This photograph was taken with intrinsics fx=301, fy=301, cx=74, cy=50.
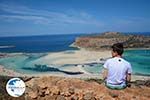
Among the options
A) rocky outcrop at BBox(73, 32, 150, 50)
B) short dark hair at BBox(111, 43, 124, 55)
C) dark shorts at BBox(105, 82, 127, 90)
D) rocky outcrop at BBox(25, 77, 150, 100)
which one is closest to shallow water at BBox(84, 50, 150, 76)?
rocky outcrop at BBox(73, 32, 150, 50)

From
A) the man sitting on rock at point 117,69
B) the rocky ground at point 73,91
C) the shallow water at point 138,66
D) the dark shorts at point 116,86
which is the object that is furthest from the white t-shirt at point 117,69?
the shallow water at point 138,66

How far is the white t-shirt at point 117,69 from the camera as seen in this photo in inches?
219

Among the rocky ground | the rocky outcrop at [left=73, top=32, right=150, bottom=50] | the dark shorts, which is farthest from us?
the rocky outcrop at [left=73, top=32, right=150, bottom=50]

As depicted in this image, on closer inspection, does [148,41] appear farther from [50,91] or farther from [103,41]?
[50,91]

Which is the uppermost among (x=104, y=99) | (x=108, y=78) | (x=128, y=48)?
(x=108, y=78)

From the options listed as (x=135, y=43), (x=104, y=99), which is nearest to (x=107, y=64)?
(x=104, y=99)

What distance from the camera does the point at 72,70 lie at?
159 ft

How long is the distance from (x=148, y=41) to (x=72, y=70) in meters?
57.2

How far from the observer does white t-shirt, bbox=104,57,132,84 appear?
5562 millimetres

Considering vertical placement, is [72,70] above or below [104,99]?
below

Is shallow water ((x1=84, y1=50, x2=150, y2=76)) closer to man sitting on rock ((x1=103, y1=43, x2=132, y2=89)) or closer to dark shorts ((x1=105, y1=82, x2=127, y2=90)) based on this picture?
dark shorts ((x1=105, y1=82, x2=127, y2=90))

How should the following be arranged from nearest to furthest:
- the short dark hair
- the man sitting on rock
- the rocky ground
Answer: the short dark hair < the man sitting on rock < the rocky ground

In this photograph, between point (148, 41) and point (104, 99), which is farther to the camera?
point (148, 41)

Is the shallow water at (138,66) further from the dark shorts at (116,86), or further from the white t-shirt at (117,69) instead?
the white t-shirt at (117,69)
